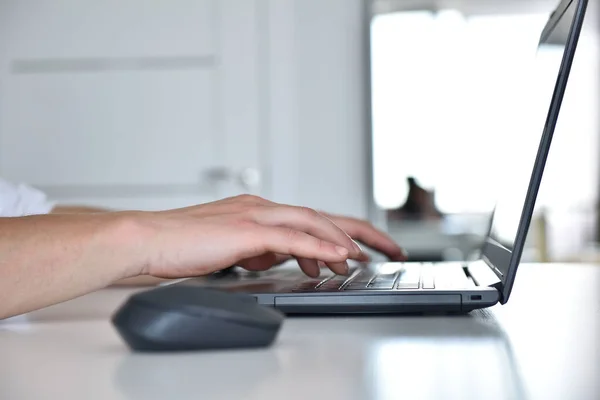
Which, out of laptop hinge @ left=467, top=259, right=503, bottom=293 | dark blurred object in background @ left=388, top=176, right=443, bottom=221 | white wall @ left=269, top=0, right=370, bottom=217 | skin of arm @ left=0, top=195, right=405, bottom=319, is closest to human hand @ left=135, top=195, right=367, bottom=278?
skin of arm @ left=0, top=195, right=405, bottom=319

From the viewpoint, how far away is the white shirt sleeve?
50.6 inches

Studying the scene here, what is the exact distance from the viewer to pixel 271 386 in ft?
1.42

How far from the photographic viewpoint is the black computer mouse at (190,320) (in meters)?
0.50

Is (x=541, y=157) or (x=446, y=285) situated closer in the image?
(x=541, y=157)

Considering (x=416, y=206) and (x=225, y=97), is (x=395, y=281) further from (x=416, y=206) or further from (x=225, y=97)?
(x=416, y=206)

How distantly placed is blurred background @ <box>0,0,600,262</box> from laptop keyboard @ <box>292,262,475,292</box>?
1.67m

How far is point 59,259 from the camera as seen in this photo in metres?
0.65

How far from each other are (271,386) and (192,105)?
90.7 inches

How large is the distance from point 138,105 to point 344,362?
2.29m

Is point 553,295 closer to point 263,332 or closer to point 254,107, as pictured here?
point 263,332

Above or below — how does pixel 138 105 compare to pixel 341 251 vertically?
above

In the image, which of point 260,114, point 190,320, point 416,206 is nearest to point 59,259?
point 190,320

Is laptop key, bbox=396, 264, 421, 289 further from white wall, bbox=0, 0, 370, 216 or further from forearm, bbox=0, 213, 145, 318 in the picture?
white wall, bbox=0, 0, 370, 216

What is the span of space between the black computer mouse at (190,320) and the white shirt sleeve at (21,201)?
32.7 inches
